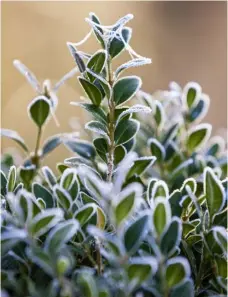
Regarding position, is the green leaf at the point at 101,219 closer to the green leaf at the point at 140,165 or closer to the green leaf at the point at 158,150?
the green leaf at the point at 140,165

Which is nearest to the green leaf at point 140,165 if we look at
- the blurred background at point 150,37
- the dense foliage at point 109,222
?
the dense foliage at point 109,222

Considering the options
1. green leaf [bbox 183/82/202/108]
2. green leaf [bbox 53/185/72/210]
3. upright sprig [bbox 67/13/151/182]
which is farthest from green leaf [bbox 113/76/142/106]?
green leaf [bbox 183/82/202/108]

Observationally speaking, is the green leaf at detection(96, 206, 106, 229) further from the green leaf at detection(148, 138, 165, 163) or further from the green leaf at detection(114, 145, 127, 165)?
the green leaf at detection(148, 138, 165, 163)

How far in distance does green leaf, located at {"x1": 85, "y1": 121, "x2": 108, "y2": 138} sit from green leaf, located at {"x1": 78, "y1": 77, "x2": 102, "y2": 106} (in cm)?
2

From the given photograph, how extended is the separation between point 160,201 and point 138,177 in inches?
6.9

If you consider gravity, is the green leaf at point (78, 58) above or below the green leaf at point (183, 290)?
above

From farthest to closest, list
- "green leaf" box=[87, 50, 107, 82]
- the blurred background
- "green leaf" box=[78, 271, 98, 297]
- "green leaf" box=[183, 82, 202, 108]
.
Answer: the blurred background
"green leaf" box=[183, 82, 202, 108]
"green leaf" box=[87, 50, 107, 82]
"green leaf" box=[78, 271, 98, 297]

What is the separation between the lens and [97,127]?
0.50m

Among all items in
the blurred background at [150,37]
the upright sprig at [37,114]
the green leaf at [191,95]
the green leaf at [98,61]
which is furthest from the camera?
the blurred background at [150,37]

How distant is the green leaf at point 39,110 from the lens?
0.62 m

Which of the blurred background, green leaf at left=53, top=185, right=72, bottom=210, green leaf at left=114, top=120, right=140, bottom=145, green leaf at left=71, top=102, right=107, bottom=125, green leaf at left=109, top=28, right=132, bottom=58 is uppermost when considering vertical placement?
the blurred background

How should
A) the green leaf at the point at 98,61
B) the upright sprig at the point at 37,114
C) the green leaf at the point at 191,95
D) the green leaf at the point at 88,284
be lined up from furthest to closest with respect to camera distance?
the green leaf at the point at 191,95
the upright sprig at the point at 37,114
the green leaf at the point at 98,61
the green leaf at the point at 88,284

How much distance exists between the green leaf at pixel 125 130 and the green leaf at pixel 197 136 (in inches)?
7.8

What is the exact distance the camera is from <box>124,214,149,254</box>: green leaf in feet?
1.33
